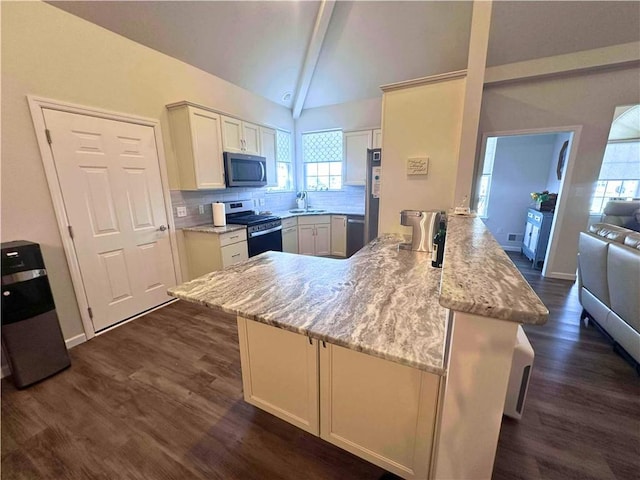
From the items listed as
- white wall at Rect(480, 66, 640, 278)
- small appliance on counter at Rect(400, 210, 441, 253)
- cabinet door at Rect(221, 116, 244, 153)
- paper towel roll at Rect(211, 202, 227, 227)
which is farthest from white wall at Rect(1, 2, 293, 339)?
white wall at Rect(480, 66, 640, 278)

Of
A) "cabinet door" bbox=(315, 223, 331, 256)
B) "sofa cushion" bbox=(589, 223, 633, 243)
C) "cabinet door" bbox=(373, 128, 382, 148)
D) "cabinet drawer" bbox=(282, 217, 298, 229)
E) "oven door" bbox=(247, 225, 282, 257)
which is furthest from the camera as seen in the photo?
"cabinet door" bbox=(315, 223, 331, 256)

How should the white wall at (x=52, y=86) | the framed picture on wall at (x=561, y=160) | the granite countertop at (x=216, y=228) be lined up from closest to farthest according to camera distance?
the white wall at (x=52, y=86) < the granite countertop at (x=216, y=228) < the framed picture on wall at (x=561, y=160)

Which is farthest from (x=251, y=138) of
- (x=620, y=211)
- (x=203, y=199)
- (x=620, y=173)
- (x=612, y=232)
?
(x=620, y=173)

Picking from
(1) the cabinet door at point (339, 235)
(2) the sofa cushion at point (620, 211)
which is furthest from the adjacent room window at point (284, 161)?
(2) the sofa cushion at point (620, 211)

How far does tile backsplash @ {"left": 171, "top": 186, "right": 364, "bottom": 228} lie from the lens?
321cm

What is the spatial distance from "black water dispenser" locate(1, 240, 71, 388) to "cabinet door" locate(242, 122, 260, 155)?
2.44m

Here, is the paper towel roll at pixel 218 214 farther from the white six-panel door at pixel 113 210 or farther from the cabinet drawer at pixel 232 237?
the white six-panel door at pixel 113 210

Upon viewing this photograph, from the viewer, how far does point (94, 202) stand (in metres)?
2.41

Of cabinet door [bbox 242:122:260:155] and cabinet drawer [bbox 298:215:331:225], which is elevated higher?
cabinet door [bbox 242:122:260:155]

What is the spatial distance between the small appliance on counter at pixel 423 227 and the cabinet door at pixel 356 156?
8.87 ft

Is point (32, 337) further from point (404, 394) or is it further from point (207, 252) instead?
point (404, 394)

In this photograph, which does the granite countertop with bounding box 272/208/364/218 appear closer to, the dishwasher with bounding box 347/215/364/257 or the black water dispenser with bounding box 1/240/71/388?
the dishwasher with bounding box 347/215/364/257

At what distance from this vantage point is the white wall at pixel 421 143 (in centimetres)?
222

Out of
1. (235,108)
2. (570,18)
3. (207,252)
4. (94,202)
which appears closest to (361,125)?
(235,108)
